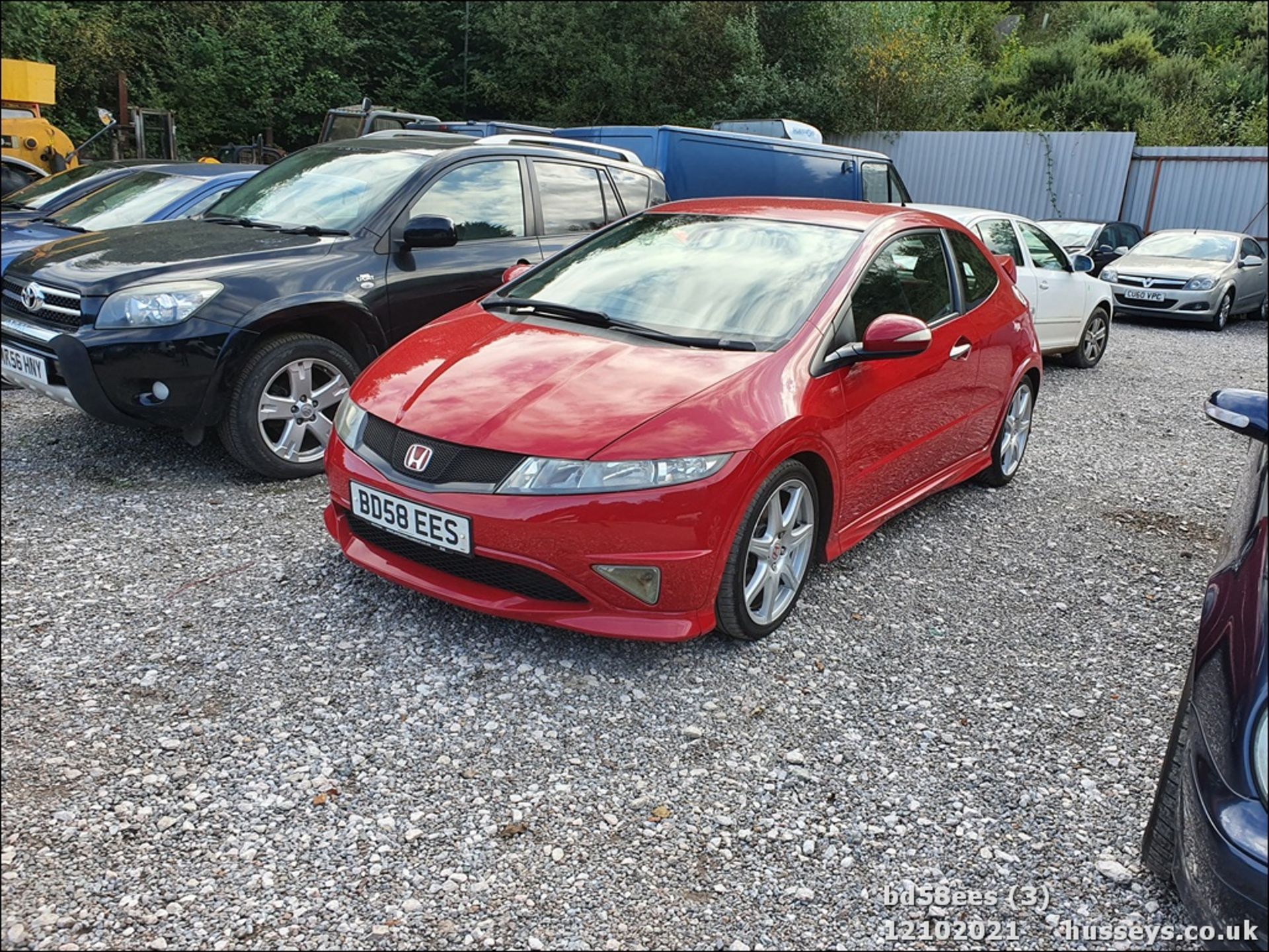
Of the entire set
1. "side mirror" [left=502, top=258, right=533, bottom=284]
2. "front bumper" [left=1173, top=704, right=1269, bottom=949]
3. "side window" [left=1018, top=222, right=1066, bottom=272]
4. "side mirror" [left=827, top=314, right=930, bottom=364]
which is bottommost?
"front bumper" [left=1173, top=704, right=1269, bottom=949]

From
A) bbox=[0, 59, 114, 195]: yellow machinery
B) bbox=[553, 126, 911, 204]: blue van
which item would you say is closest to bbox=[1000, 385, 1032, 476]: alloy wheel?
bbox=[553, 126, 911, 204]: blue van

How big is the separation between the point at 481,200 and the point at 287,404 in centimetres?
180

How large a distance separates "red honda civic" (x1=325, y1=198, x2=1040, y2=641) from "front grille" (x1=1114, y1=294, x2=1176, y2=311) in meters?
10.7

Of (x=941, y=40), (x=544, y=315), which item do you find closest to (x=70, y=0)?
(x=941, y=40)

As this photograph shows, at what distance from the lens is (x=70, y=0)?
2058cm

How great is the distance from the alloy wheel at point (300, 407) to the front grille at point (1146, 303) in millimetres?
12459

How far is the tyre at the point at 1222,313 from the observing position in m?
13.9

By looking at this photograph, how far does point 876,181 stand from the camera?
39.4ft

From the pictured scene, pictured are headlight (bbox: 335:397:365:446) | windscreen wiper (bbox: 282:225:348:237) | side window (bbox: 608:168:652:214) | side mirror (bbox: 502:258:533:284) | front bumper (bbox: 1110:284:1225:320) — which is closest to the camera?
headlight (bbox: 335:397:365:446)

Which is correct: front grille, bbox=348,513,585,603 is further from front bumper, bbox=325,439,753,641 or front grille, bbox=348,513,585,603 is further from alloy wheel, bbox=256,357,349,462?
alloy wheel, bbox=256,357,349,462

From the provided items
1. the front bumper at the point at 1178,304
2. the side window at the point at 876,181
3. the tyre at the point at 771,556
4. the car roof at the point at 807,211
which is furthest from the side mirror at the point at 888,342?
the front bumper at the point at 1178,304

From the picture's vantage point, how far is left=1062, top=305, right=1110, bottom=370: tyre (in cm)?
975

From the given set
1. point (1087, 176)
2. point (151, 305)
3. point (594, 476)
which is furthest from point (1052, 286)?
point (1087, 176)

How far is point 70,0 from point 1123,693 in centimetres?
2414
